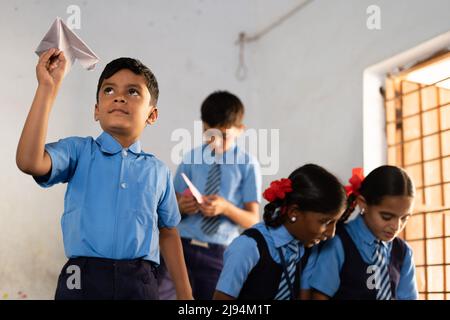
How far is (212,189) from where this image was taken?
8.02 ft

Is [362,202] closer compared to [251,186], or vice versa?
[362,202]

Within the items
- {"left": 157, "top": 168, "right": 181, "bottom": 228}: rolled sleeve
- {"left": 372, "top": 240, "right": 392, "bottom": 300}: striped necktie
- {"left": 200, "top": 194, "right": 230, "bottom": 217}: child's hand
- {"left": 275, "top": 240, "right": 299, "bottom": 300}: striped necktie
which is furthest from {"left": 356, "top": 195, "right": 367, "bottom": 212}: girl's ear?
{"left": 157, "top": 168, "right": 181, "bottom": 228}: rolled sleeve

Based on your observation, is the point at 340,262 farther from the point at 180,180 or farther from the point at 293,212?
the point at 180,180

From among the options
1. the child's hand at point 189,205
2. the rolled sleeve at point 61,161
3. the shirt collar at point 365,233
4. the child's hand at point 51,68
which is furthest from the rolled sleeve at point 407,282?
the child's hand at point 51,68

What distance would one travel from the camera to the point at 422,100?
2.63m

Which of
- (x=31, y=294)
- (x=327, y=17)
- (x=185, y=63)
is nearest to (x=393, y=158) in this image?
(x=327, y=17)

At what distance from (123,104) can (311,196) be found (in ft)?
2.49

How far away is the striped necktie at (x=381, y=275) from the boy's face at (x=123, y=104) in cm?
100

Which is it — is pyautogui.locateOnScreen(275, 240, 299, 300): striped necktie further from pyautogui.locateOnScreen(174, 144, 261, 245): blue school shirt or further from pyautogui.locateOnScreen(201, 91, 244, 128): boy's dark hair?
pyautogui.locateOnScreen(201, 91, 244, 128): boy's dark hair

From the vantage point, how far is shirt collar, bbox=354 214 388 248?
2123mm

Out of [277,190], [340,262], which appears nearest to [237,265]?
[277,190]

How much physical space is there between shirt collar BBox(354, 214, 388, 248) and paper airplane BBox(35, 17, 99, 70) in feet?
3.52

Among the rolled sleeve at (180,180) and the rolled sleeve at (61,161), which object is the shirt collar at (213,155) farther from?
the rolled sleeve at (61,161)

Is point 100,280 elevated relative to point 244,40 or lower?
lower
